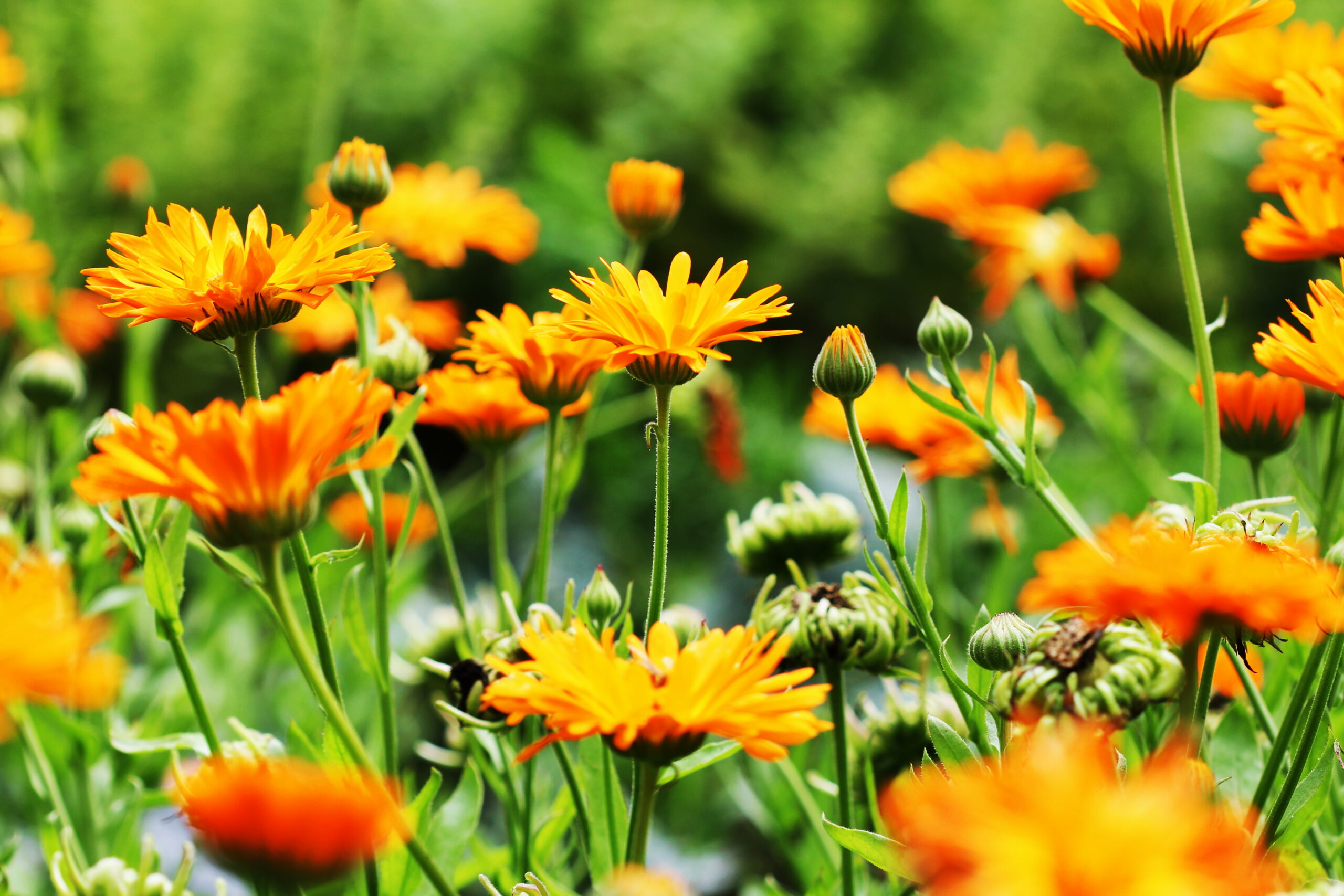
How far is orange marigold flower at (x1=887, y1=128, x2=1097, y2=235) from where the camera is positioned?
102 centimetres

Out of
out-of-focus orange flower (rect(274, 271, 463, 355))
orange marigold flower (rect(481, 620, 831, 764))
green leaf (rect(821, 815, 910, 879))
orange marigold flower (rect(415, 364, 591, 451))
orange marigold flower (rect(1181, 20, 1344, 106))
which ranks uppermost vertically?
orange marigold flower (rect(1181, 20, 1344, 106))

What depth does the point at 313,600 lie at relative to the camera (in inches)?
14.5

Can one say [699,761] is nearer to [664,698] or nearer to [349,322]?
[664,698]

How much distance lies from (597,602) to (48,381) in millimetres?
443

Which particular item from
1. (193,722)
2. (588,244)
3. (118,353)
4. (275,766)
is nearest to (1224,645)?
(275,766)

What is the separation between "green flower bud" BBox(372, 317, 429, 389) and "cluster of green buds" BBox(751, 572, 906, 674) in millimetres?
198

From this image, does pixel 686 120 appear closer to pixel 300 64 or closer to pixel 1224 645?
pixel 300 64

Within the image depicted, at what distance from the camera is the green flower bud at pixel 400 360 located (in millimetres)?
510

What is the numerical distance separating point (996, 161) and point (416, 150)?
1044 millimetres

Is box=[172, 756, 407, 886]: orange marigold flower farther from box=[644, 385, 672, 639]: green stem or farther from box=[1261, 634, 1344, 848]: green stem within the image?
box=[1261, 634, 1344, 848]: green stem

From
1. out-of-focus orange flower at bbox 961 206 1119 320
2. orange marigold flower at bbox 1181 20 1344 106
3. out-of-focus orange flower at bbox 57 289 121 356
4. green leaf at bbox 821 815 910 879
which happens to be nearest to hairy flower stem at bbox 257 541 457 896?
green leaf at bbox 821 815 910 879

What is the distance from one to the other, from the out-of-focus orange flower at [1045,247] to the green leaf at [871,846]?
0.70 metres

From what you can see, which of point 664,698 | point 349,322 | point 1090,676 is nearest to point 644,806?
point 664,698

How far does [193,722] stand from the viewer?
2.43ft
